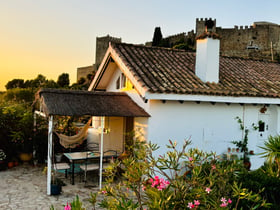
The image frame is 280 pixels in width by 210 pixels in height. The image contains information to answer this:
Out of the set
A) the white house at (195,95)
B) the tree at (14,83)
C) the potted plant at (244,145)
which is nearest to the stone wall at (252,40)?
the white house at (195,95)

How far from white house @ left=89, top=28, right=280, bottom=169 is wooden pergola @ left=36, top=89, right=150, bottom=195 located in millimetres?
634

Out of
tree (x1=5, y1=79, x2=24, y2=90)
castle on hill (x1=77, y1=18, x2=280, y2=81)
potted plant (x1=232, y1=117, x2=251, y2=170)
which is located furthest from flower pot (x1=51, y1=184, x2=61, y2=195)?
tree (x1=5, y1=79, x2=24, y2=90)

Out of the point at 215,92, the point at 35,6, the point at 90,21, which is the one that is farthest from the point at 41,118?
the point at 215,92

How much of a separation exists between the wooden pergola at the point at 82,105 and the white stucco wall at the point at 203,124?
0.69 meters

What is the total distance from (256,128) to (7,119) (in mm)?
10950

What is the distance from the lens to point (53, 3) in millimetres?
13000

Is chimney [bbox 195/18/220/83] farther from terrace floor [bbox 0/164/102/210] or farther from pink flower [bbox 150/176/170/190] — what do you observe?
pink flower [bbox 150/176/170/190]

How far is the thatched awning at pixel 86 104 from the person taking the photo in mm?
8078

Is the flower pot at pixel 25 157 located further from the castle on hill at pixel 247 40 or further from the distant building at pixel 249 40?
the distant building at pixel 249 40

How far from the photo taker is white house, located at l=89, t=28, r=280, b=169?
9305mm

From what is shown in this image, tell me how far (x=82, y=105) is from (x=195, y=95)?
12.8 feet

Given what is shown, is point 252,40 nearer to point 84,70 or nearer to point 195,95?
point 84,70

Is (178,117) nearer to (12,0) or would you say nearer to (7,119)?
(7,119)

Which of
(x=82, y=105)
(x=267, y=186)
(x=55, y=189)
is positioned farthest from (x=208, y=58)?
(x=55, y=189)
